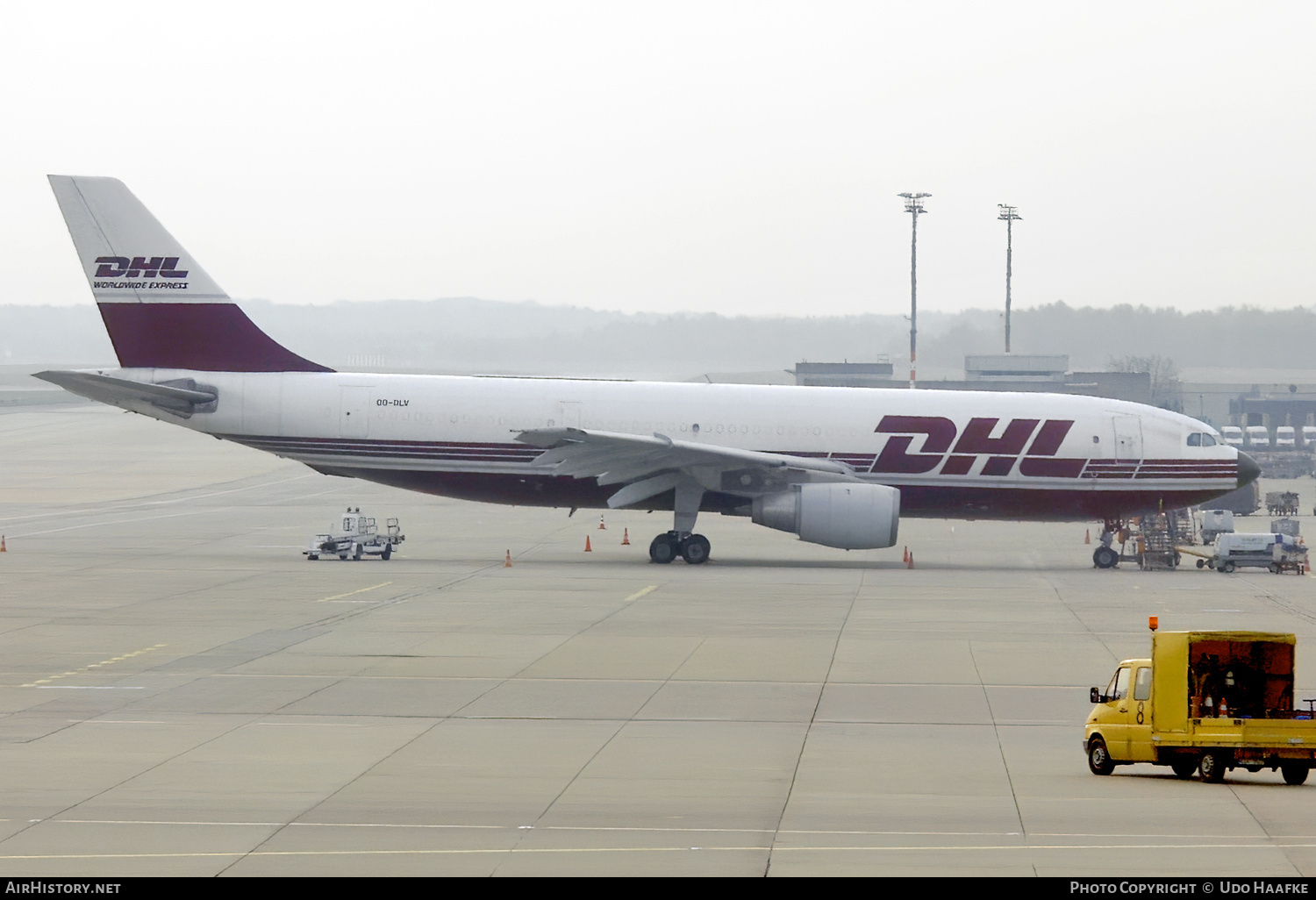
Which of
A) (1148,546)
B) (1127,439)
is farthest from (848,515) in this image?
(1148,546)

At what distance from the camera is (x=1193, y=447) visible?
3728 centimetres

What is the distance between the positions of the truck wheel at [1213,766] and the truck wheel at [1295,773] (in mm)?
526

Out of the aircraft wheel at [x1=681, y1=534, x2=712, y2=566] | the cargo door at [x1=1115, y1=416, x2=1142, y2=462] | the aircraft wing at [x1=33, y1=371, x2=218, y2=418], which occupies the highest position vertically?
the aircraft wing at [x1=33, y1=371, x2=218, y2=418]

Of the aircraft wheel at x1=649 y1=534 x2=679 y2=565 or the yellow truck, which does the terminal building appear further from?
the yellow truck

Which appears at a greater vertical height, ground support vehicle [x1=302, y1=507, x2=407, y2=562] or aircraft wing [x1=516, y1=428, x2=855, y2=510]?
aircraft wing [x1=516, y1=428, x2=855, y2=510]

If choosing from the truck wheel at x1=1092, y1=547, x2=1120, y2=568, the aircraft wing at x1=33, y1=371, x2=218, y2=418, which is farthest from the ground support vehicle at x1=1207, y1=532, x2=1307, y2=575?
the aircraft wing at x1=33, y1=371, x2=218, y2=418

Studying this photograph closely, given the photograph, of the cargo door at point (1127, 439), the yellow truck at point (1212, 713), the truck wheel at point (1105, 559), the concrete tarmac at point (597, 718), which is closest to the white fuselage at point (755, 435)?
the cargo door at point (1127, 439)

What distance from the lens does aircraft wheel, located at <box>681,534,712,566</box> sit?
119ft

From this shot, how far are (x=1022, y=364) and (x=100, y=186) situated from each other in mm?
74669

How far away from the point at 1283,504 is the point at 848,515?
2973 cm

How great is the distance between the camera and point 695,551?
3631 centimetres

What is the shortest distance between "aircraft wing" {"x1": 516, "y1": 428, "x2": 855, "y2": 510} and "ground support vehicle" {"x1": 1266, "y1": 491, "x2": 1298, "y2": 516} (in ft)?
91.9

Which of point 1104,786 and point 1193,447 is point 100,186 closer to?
point 1193,447

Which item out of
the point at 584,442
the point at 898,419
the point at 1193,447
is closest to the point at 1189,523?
the point at 1193,447
